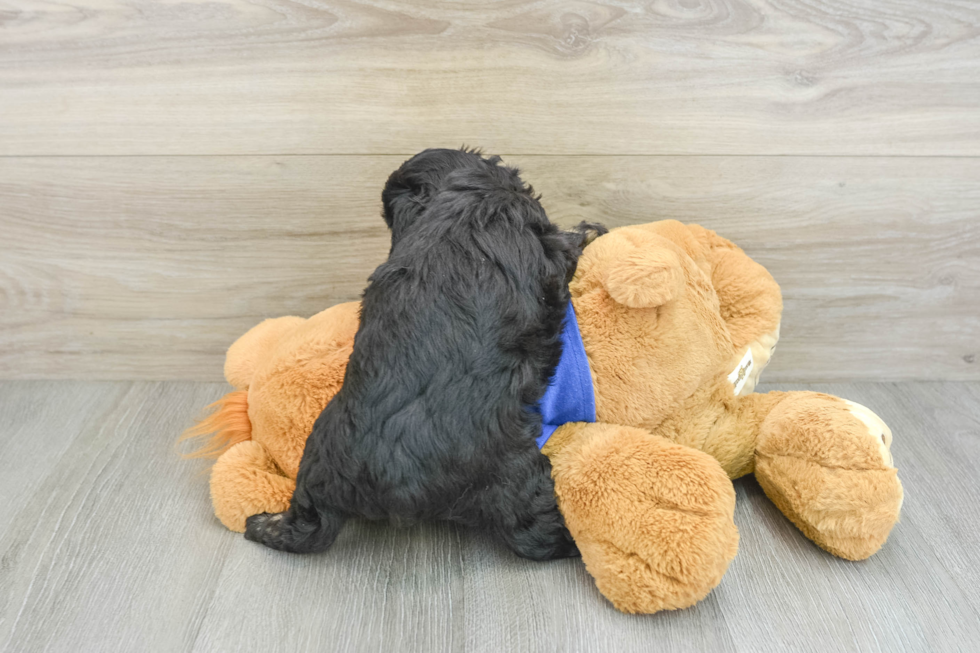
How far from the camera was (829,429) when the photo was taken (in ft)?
2.19

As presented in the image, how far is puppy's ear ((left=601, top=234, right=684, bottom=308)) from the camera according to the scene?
617 mm

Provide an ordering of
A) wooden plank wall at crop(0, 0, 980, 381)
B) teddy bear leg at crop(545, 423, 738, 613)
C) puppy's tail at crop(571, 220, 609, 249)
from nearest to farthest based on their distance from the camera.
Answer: teddy bear leg at crop(545, 423, 738, 613)
puppy's tail at crop(571, 220, 609, 249)
wooden plank wall at crop(0, 0, 980, 381)

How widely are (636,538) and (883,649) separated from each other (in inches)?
9.3

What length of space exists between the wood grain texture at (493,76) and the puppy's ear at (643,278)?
10.4 inches

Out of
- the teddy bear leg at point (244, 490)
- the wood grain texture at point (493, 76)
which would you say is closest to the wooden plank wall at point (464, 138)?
the wood grain texture at point (493, 76)

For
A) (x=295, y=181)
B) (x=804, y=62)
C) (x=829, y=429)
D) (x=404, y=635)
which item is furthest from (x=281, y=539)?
(x=804, y=62)

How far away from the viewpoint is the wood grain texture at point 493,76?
2.59 ft

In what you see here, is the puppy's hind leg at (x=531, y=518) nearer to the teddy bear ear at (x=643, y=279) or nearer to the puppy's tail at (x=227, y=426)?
the teddy bear ear at (x=643, y=279)

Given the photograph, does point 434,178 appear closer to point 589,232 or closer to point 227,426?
point 589,232

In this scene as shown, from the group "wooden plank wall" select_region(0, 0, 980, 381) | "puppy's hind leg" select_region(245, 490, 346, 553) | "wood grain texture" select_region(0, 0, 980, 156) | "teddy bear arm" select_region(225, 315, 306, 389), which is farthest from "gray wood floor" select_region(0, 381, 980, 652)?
"wood grain texture" select_region(0, 0, 980, 156)

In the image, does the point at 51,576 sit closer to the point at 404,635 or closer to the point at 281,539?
the point at 281,539

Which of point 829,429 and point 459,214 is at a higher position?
point 459,214

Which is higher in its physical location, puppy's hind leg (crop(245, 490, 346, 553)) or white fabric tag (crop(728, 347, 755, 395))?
white fabric tag (crop(728, 347, 755, 395))

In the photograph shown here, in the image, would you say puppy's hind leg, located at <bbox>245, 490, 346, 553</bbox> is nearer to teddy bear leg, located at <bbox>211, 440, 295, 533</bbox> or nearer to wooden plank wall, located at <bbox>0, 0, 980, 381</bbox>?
teddy bear leg, located at <bbox>211, 440, 295, 533</bbox>
